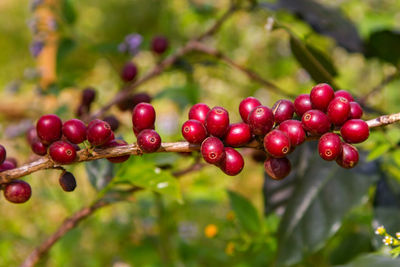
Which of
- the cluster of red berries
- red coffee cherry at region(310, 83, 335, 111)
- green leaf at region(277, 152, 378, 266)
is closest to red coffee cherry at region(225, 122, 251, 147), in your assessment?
the cluster of red berries

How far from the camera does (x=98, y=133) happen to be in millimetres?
525

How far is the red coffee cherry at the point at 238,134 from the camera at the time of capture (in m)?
0.55

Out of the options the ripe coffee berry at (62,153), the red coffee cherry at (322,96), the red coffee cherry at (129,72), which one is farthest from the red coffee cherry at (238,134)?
the red coffee cherry at (129,72)

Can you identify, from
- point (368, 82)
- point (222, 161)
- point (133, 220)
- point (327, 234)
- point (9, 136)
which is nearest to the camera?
point (222, 161)

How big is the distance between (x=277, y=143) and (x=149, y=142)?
16cm

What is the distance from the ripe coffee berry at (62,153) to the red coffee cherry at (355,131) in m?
0.37

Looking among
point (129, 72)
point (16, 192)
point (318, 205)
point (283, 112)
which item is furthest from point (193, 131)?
point (129, 72)

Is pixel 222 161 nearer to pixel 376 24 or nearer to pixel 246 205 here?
pixel 246 205

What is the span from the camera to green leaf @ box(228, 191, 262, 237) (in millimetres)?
1054

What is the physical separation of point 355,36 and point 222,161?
101 cm

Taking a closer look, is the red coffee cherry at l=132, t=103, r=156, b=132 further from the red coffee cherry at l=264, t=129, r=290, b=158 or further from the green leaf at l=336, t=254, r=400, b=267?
the green leaf at l=336, t=254, r=400, b=267

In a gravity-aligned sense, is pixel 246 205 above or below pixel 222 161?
below

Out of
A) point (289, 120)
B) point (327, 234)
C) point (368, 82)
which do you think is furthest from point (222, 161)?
point (368, 82)

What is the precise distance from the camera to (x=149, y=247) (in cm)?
142
